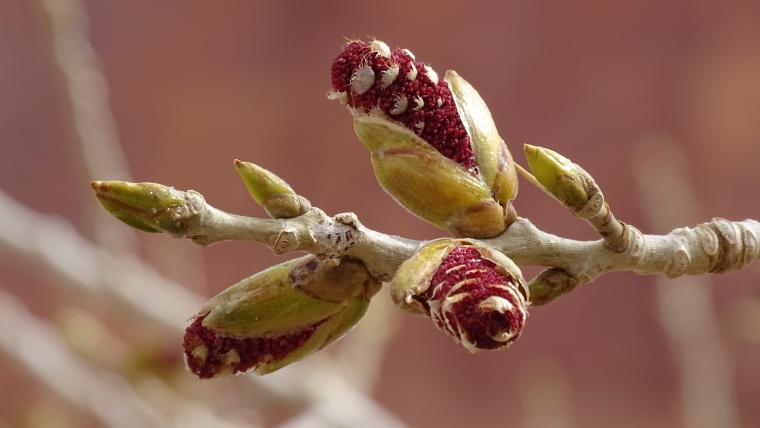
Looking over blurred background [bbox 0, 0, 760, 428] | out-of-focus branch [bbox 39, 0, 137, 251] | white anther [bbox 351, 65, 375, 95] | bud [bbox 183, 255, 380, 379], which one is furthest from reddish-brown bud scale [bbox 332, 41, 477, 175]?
blurred background [bbox 0, 0, 760, 428]

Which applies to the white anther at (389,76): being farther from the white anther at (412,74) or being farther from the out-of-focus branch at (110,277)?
the out-of-focus branch at (110,277)

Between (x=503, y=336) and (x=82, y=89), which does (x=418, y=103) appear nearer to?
(x=503, y=336)

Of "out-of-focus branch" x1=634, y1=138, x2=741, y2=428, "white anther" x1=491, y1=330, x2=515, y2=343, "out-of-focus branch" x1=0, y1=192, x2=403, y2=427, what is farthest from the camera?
"out-of-focus branch" x1=634, y1=138, x2=741, y2=428

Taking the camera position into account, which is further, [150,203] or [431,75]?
[431,75]

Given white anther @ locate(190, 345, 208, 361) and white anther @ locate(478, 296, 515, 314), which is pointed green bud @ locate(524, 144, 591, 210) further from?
white anther @ locate(190, 345, 208, 361)

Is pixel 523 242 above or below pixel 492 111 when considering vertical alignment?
below

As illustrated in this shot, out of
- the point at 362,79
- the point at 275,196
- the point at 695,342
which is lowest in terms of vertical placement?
the point at 275,196

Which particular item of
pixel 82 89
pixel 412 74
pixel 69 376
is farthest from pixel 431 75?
pixel 69 376

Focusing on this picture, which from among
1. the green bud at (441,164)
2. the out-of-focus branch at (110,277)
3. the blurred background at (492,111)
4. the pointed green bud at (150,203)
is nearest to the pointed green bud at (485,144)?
the green bud at (441,164)
